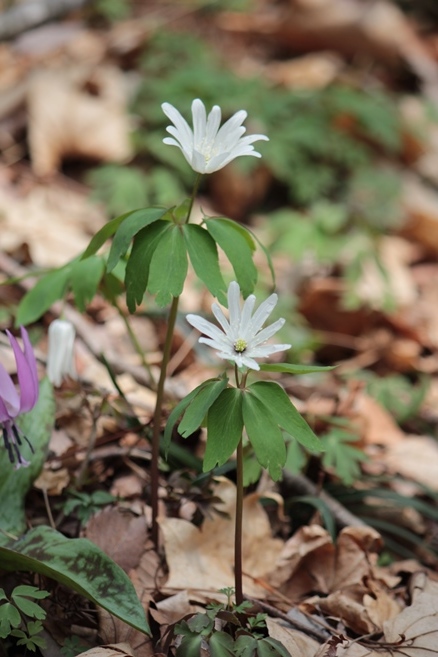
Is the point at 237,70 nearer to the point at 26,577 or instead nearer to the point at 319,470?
the point at 319,470

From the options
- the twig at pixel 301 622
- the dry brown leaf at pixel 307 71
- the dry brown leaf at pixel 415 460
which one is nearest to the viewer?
the twig at pixel 301 622

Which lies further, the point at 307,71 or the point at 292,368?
the point at 307,71

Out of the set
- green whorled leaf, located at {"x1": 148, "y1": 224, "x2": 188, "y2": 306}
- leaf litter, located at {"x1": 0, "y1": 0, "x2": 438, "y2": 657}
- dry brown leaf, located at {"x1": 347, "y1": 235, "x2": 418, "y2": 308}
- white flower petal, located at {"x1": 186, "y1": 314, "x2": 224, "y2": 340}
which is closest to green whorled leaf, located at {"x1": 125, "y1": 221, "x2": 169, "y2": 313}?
green whorled leaf, located at {"x1": 148, "y1": 224, "x2": 188, "y2": 306}

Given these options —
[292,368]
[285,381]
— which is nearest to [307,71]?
[285,381]

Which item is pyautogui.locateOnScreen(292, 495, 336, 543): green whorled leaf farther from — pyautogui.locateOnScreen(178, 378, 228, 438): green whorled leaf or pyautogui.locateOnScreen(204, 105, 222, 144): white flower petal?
pyautogui.locateOnScreen(204, 105, 222, 144): white flower petal

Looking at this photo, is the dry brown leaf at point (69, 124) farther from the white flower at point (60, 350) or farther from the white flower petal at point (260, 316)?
the white flower petal at point (260, 316)

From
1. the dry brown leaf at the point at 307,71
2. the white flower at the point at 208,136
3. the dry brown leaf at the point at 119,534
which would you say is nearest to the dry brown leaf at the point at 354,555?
the dry brown leaf at the point at 119,534

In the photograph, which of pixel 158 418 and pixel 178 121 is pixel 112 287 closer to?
pixel 158 418

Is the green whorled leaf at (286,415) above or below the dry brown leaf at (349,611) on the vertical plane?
above
